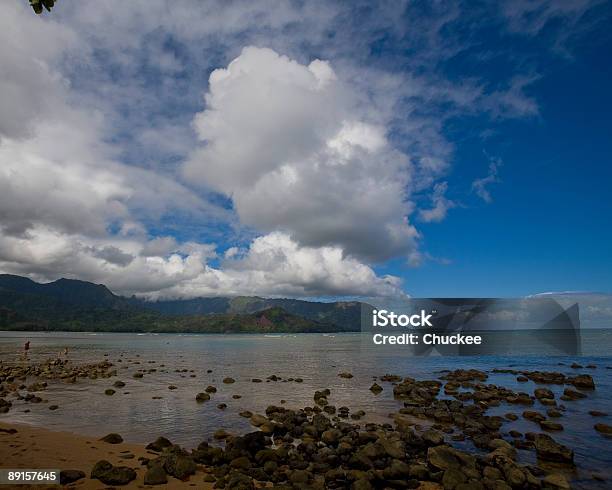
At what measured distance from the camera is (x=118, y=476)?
45.9 feet

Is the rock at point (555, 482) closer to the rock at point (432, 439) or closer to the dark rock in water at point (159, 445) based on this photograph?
the rock at point (432, 439)

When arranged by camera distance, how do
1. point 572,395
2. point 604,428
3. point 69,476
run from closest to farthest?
point 69,476 < point 604,428 < point 572,395

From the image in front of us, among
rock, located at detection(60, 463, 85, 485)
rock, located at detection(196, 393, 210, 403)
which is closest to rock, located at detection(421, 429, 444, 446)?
rock, located at detection(60, 463, 85, 485)

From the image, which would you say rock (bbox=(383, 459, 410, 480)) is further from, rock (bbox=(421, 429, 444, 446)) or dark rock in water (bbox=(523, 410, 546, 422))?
dark rock in water (bbox=(523, 410, 546, 422))

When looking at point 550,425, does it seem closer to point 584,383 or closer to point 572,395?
point 572,395

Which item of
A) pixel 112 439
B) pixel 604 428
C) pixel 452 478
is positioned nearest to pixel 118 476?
pixel 112 439

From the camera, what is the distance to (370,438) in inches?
779

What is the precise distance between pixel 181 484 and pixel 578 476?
58.3ft

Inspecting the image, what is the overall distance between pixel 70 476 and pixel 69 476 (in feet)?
0.13

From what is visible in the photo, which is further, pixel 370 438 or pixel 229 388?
pixel 229 388

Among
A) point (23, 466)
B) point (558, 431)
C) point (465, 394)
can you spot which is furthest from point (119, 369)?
point (558, 431)

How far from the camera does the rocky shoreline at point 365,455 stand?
48.1 ft

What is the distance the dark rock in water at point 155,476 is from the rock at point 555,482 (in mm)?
15664

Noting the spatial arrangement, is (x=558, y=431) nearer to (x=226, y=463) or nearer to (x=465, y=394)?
(x=465, y=394)
